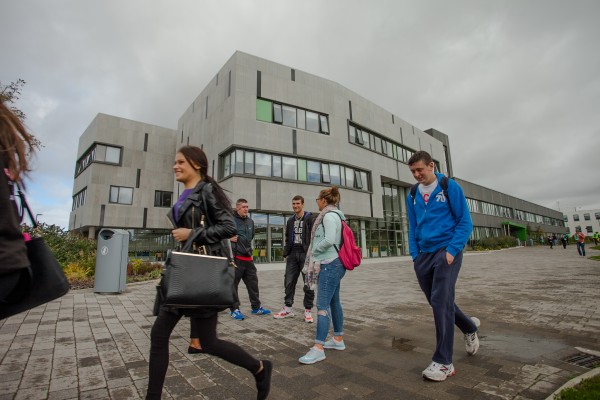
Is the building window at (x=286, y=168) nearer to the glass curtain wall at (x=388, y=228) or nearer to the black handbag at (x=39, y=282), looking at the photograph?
the glass curtain wall at (x=388, y=228)

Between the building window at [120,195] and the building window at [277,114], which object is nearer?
the building window at [277,114]

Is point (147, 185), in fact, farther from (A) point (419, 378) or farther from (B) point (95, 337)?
(A) point (419, 378)

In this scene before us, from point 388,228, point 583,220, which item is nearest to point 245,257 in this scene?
point 388,228

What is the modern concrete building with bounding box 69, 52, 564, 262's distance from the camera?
21109mm

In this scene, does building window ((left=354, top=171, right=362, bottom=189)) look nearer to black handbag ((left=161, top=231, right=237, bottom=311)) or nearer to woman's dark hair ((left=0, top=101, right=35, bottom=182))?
black handbag ((left=161, top=231, right=237, bottom=311))

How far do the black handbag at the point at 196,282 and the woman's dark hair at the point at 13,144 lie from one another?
2.78 feet

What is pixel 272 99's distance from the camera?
22312mm

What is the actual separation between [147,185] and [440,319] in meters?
31.5

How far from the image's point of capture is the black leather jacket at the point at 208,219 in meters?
2.16

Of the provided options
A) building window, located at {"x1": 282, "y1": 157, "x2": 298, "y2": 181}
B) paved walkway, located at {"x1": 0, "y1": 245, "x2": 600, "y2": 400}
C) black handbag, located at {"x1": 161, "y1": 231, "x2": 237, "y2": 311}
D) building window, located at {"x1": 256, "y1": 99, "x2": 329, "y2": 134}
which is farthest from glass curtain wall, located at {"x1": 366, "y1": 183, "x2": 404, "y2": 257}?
black handbag, located at {"x1": 161, "y1": 231, "x2": 237, "y2": 311}

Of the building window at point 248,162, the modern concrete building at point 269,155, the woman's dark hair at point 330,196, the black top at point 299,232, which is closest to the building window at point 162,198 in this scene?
the modern concrete building at point 269,155

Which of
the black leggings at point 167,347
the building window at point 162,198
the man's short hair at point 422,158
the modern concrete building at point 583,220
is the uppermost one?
the modern concrete building at point 583,220

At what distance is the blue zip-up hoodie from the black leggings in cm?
192

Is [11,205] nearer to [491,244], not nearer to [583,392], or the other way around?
[583,392]
